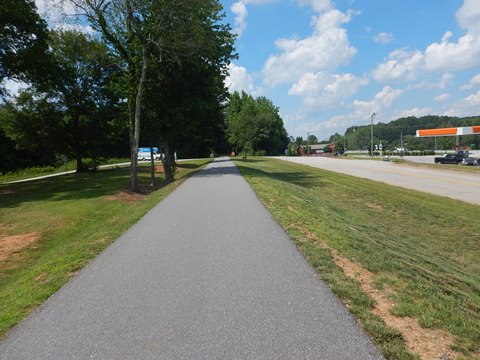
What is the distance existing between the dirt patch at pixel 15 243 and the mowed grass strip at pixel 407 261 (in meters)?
7.07

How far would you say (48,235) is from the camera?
38.7 feet

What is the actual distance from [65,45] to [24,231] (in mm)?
29889

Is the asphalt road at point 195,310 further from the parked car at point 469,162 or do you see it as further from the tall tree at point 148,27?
the parked car at point 469,162

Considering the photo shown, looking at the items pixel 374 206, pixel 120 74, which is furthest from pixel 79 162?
pixel 374 206

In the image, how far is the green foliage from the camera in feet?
239

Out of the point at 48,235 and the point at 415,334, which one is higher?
the point at 415,334

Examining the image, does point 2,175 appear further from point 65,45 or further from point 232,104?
point 232,104

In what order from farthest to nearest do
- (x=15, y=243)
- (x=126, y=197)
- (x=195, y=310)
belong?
(x=126, y=197) < (x=15, y=243) < (x=195, y=310)

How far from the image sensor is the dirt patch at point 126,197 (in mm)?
18406

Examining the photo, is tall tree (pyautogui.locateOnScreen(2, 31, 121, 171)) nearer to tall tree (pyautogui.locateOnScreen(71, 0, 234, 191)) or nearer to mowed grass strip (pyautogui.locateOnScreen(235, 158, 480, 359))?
tall tree (pyautogui.locateOnScreen(71, 0, 234, 191))

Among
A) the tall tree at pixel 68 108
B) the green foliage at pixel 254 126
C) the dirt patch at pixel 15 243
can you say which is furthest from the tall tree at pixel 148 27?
the green foliage at pixel 254 126

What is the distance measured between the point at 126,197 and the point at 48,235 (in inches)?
290

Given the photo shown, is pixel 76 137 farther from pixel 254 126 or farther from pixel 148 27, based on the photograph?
pixel 254 126

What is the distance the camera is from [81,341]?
3822mm
